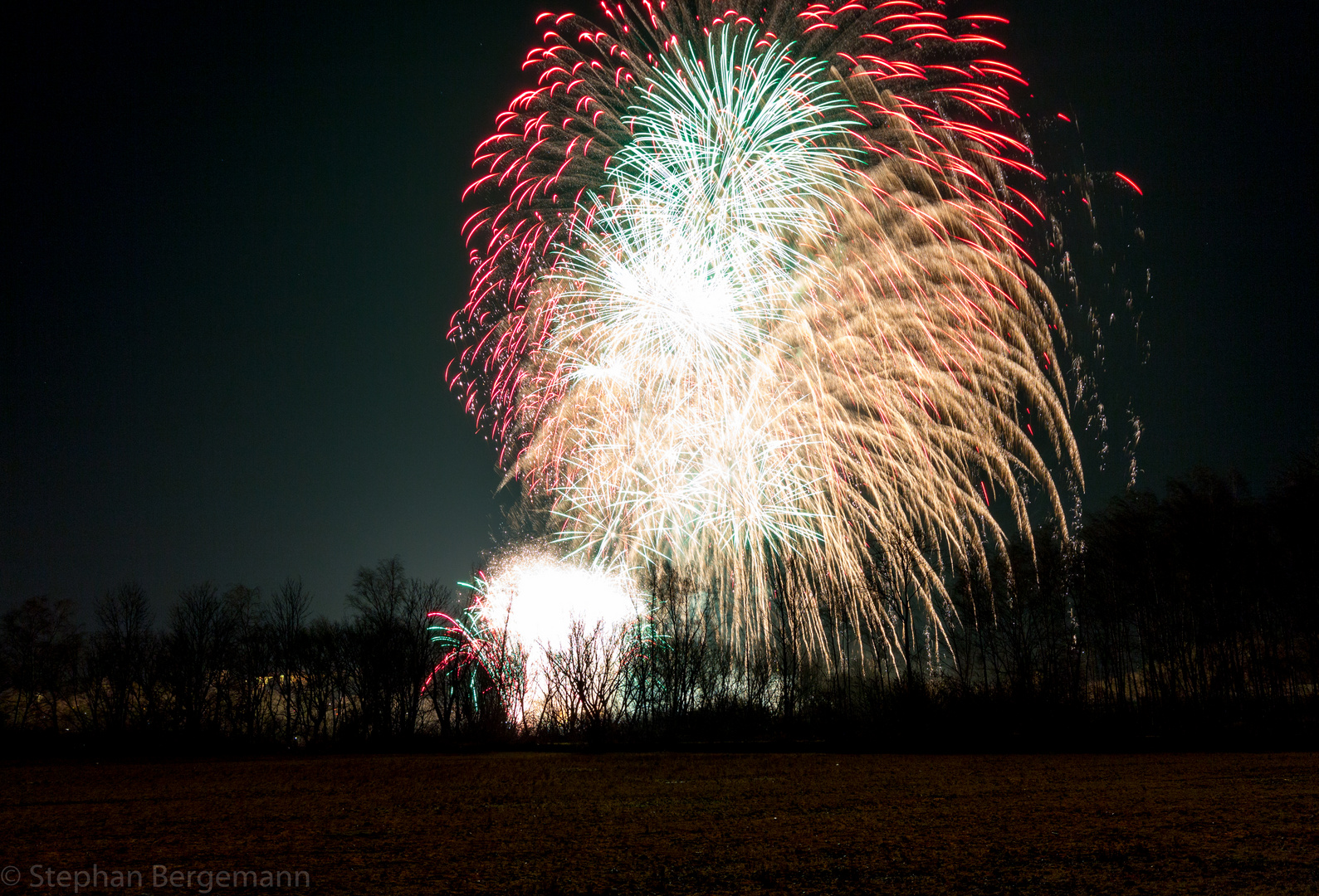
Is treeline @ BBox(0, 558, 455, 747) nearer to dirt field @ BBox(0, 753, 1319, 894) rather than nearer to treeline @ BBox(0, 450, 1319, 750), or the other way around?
treeline @ BBox(0, 450, 1319, 750)

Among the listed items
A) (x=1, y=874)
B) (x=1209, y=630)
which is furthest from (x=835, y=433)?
(x=1209, y=630)

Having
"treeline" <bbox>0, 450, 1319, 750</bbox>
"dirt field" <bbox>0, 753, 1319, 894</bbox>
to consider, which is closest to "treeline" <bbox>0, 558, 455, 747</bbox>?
"treeline" <bbox>0, 450, 1319, 750</bbox>

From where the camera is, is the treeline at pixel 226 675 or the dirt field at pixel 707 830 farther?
the treeline at pixel 226 675

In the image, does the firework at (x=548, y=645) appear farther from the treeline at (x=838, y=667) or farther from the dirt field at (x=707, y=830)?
the dirt field at (x=707, y=830)

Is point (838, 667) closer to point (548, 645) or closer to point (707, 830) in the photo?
point (548, 645)

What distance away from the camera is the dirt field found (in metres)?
8.70

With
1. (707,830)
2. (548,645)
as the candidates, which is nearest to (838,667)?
(548,645)

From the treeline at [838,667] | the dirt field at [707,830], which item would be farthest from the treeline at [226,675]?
the dirt field at [707,830]

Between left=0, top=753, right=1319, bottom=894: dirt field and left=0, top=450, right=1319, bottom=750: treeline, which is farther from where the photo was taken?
left=0, top=450, right=1319, bottom=750: treeline

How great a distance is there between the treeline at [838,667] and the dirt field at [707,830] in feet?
55.3

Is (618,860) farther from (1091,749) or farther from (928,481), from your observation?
(1091,749)

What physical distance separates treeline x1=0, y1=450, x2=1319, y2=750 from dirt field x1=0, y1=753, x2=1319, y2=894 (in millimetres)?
16849

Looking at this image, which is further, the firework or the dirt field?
the firework

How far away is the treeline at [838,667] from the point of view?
122ft
